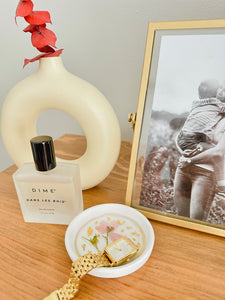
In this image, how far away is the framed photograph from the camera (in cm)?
30

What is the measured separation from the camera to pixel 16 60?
0.67m

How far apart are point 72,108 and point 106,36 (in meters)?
0.25

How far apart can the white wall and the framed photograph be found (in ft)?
0.57

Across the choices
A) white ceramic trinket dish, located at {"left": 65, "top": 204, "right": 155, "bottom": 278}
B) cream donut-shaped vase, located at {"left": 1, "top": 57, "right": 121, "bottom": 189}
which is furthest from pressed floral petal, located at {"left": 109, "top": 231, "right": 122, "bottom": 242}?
cream donut-shaped vase, located at {"left": 1, "top": 57, "right": 121, "bottom": 189}

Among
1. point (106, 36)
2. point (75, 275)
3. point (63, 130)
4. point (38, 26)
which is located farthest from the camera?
point (63, 130)

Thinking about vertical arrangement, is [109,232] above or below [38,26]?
below

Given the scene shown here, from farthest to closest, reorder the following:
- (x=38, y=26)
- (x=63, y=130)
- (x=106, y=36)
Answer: (x=63, y=130)
(x=106, y=36)
(x=38, y=26)

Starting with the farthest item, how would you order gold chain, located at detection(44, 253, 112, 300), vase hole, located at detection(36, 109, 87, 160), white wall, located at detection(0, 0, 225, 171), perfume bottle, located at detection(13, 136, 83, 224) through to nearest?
vase hole, located at detection(36, 109, 87, 160) → white wall, located at detection(0, 0, 225, 171) → perfume bottle, located at detection(13, 136, 83, 224) → gold chain, located at detection(44, 253, 112, 300)

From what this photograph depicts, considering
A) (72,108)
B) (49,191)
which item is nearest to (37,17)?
(72,108)

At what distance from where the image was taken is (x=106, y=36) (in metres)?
0.53

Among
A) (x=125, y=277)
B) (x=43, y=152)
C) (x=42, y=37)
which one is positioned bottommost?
(x=125, y=277)

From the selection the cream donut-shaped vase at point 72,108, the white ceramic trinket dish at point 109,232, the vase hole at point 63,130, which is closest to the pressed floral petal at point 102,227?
the white ceramic trinket dish at point 109,232

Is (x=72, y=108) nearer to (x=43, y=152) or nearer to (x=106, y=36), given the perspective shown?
(x=43, y=152)

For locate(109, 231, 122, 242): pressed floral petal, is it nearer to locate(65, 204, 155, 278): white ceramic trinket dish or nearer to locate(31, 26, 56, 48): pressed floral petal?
locate(65, 204, 155, 278): white ceramic trinket dish
